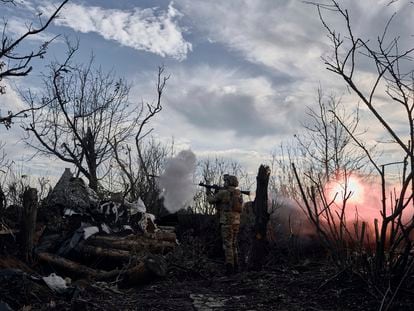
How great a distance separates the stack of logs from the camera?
9.41 m

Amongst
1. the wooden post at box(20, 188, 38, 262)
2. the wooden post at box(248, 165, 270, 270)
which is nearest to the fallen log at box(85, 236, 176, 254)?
the wooden post at box(20, 188, 38, 262)

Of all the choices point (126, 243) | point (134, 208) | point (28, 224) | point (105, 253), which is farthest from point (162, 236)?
point (28, 224)

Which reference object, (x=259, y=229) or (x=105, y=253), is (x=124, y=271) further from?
(x=259, y=229)

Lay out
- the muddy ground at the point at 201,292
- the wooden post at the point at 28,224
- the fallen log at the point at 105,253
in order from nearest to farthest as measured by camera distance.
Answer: the muddy ground at the point at 201,292, the wooden post at the point at 28,224, the fallen log at the point at 105,253

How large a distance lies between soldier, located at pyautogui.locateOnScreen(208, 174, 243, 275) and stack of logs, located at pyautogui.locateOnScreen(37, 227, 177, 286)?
5.44 ft

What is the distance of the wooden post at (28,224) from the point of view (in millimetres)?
10344

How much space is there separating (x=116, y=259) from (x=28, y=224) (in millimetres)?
2182

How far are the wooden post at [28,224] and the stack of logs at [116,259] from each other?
28 cm

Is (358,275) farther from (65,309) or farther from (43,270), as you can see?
(43,270)

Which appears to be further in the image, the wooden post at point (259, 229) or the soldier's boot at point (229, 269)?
the soldier's boot at point (229, 269)

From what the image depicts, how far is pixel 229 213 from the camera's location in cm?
1136

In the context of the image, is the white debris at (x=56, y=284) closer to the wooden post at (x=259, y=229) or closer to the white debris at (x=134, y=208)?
the white debris at (x=134, y=208)

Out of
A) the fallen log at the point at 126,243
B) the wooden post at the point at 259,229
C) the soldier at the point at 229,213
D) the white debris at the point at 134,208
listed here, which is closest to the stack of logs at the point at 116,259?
the fallen log at the point at 126,243

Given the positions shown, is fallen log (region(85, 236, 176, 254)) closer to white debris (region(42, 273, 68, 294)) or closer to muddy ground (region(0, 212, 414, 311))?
muddy ground (region(0, 212, 414, 311))
